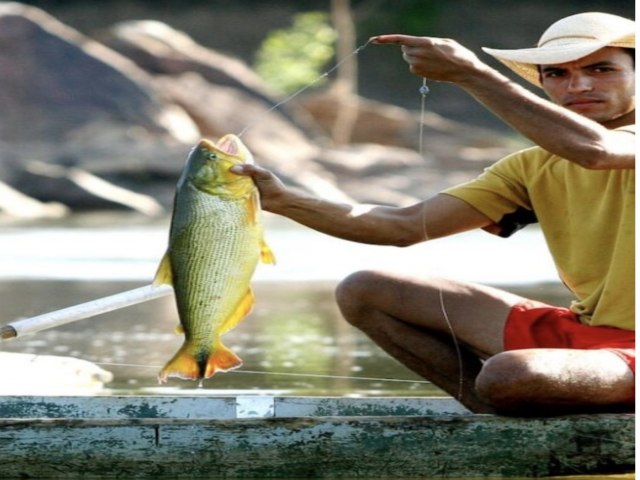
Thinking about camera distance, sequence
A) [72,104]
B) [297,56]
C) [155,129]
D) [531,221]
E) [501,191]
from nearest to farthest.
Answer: [501,191] < [531,221] < [155,129] < [72,104] < [297,56]

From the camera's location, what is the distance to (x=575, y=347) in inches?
174

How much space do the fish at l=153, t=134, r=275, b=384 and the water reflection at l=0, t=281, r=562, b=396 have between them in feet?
7.16

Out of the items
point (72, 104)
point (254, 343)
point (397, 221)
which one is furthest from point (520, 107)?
point (72, 104)

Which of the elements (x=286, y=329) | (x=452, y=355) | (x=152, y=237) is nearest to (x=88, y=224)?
(x=152, y=237)

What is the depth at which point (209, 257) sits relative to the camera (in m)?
4.14

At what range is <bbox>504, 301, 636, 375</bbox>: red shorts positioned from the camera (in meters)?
4.34

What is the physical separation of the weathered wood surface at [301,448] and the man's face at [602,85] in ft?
2.94

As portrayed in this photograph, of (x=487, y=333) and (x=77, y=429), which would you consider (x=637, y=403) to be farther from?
(x=77, y=429)

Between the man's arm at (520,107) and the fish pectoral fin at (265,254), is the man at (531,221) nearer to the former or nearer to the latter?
the man's arm at (520,107)

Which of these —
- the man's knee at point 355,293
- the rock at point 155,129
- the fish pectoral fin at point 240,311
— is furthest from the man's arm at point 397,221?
the rock at point 155,129

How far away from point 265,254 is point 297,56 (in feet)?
80.7

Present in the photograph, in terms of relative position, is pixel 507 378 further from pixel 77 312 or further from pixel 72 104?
pixel 72 104

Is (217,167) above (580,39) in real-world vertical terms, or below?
below

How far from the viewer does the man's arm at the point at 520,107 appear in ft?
13.3
